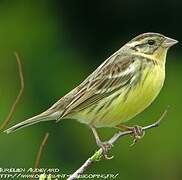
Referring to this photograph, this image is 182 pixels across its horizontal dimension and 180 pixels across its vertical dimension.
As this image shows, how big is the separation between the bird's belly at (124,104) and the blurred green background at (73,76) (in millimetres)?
1863

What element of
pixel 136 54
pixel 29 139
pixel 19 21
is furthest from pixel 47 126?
pixel 136 54

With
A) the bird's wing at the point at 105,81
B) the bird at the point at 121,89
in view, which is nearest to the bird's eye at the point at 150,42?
the bird at the point at 121,89

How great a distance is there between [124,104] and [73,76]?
361 centimetres

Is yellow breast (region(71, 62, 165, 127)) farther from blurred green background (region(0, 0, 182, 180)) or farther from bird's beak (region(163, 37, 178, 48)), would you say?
blurred green background (region(0, 0, 182, 180))

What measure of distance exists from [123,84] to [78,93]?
0.31m

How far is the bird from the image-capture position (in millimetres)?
5840

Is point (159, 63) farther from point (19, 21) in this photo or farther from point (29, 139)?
point (19, 21)

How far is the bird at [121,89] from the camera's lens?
5.84m

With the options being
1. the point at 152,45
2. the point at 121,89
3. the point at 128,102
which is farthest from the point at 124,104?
the point at 152,45

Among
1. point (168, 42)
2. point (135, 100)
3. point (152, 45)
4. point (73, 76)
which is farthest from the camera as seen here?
point (73, 76)

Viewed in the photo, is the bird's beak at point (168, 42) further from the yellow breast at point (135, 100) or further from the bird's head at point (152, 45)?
the yellow breast at point (135, 100)

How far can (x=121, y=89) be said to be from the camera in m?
6.00

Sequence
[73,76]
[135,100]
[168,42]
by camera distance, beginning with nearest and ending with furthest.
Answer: [135,100] < [168,42] < [73,76]

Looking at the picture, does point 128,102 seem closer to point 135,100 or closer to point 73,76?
point 135,100
